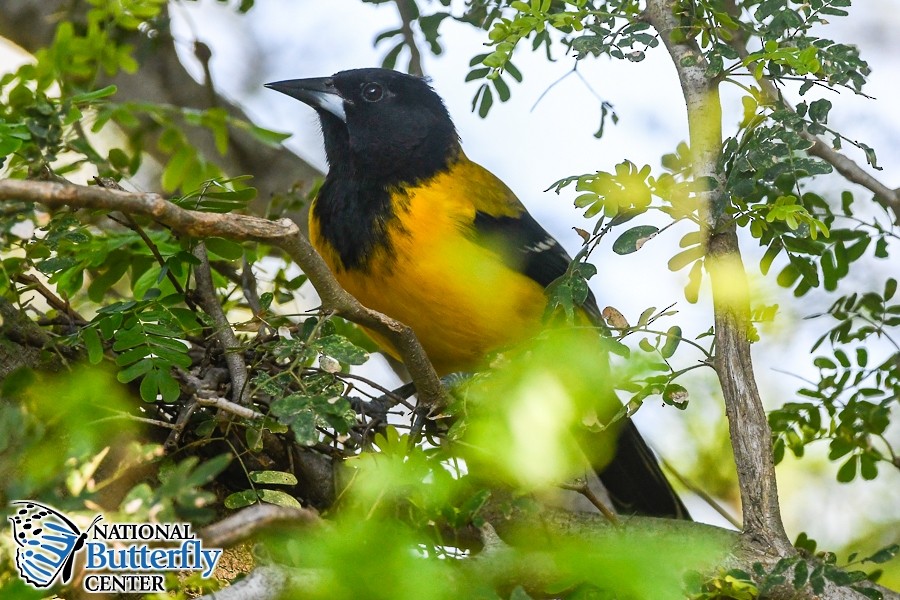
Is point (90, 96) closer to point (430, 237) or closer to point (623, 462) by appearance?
point (430, 237)

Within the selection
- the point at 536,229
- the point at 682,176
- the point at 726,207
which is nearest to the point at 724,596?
the point at 726,207

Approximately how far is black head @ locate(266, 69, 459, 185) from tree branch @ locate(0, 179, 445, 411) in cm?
112

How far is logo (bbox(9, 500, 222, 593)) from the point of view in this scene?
1.58 meters

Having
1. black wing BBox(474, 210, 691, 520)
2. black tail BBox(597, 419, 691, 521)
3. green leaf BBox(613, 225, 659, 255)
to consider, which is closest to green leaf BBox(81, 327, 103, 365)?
green leaf BBox(613, 225, 659, 255)

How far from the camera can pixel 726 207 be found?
2068 mm

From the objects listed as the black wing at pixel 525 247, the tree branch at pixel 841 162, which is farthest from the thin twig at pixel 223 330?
the tree branch at pixel 841 162

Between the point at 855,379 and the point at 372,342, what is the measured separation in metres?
1.39

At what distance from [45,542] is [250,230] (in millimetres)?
596

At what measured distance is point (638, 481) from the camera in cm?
332

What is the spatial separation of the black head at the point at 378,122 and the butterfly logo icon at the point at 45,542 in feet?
5.73

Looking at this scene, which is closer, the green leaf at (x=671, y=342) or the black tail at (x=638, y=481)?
the green leaf at (x=671, y=342)

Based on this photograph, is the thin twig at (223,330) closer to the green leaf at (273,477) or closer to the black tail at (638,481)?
the green leaf at (273,477)

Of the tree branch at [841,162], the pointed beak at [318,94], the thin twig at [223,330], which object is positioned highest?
the tree branch at [841,162]

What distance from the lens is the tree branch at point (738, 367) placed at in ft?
6.77
